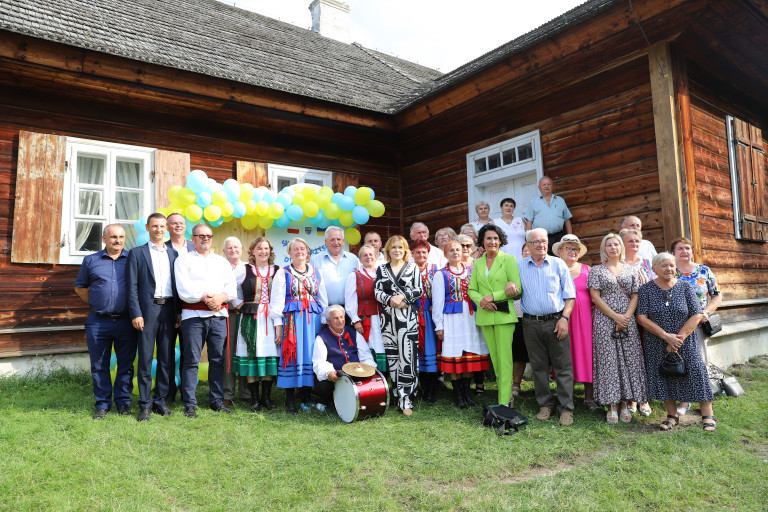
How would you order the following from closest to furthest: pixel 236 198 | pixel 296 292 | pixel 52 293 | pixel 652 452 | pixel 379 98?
1. pixel 652 452
2. pixel 296 292
3. pixel 52 293
4. pixel 236 198
5. pixel 379 98

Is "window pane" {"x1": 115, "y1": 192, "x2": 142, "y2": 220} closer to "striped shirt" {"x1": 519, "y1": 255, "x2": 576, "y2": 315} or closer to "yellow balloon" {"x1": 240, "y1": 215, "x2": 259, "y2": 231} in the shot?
"yellow balloon" {"x1": 240, "y1": 215, "x2": 259, "y2": 231}

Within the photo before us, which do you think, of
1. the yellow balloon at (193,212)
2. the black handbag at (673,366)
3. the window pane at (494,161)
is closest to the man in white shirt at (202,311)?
the yellow balloon at (193,212)

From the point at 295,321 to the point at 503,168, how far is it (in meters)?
4.05

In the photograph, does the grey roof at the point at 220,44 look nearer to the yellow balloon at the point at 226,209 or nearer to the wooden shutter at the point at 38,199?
the wooden shutter at the point at 38,199

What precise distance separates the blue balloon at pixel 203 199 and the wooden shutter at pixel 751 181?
662cm

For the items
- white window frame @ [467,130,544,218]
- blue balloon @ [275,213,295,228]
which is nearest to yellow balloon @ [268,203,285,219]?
blue balloon @ [275,213,295,228]

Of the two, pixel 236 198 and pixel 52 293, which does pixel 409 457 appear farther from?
pixel 52 293

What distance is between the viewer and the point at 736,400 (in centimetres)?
450

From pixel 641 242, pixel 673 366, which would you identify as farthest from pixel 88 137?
pixel 673 366

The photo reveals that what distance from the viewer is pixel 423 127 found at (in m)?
8.02

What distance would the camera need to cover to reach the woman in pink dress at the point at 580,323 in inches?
168

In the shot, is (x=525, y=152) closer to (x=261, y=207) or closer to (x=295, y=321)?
(x=261, y=207)

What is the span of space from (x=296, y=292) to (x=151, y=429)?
5.30 feet

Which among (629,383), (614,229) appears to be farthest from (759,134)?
(629,383)
